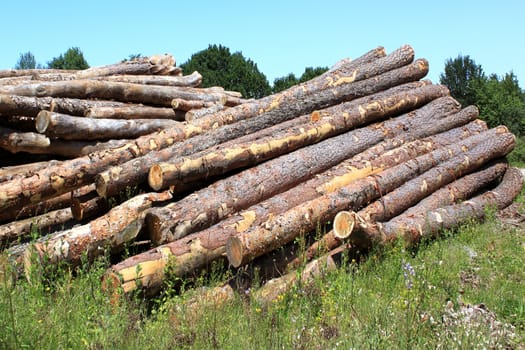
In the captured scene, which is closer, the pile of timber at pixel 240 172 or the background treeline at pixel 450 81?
the pile of timber at pixel 240 172

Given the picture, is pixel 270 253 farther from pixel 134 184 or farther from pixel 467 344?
pixel 467 344

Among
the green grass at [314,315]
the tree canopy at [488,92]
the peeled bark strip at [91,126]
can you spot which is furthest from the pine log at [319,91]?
the tree canopy at [488,92]

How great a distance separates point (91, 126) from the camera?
8.86 metres

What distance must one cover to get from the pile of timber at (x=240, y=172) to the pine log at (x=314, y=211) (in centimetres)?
2

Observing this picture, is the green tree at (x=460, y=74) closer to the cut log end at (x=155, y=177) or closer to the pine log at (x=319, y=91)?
the pine log at (x=319, y=91)

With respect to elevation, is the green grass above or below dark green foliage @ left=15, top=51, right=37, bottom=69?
below

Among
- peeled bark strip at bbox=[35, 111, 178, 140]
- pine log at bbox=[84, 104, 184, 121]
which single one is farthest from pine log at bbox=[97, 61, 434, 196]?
pine log at bbox=[84, 104, 184, 121]

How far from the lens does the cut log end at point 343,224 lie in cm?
593

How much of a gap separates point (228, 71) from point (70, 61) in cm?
1433

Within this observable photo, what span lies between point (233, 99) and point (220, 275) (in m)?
7.15

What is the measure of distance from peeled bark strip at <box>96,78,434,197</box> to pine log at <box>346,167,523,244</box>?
215cm

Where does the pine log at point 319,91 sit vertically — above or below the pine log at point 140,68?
below

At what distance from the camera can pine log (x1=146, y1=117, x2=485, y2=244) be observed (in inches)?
238

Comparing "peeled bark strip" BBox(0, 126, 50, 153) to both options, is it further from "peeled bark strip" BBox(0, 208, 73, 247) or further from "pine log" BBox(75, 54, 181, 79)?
"pine log" BBox(75, 54, 181, 79)
